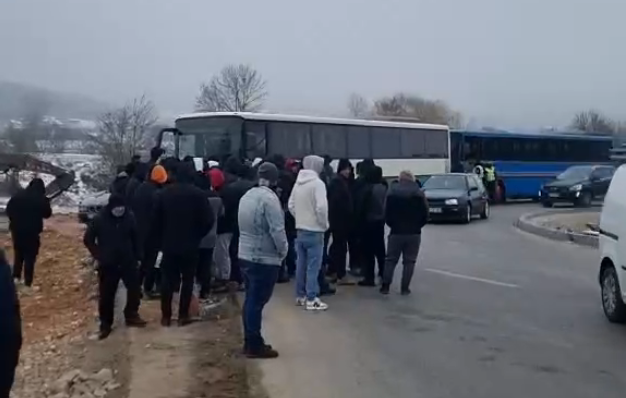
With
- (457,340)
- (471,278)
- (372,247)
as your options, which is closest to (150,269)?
(372,247)

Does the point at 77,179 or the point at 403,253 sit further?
the point at 77,179

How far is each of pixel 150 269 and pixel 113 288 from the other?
6.60 ft

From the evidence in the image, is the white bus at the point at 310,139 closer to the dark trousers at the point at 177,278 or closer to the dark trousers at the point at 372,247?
the dark trousers at the point at 372,247

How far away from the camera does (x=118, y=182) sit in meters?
14.4

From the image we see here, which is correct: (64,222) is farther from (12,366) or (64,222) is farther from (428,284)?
(12,366)

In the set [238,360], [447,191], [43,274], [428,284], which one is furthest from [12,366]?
[447,191]

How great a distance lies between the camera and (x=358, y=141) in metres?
36.3

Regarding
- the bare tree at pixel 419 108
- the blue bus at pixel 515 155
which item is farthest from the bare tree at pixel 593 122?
the blue bus at pixel 515 155

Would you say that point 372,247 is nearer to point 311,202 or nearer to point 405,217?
point 405,217

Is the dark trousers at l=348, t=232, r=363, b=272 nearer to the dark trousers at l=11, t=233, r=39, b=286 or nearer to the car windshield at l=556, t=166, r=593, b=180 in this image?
the dark trousers at l=11, t=233, r=39, b=286

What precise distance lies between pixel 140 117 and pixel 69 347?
54.8 metres

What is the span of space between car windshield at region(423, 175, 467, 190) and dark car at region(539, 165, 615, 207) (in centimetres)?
875

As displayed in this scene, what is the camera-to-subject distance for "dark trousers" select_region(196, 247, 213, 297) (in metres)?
13.1

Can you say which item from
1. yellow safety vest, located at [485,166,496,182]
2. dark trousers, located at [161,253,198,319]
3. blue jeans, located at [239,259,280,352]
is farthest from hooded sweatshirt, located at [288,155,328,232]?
yellow safety vest, located at [485,166,496,182]
